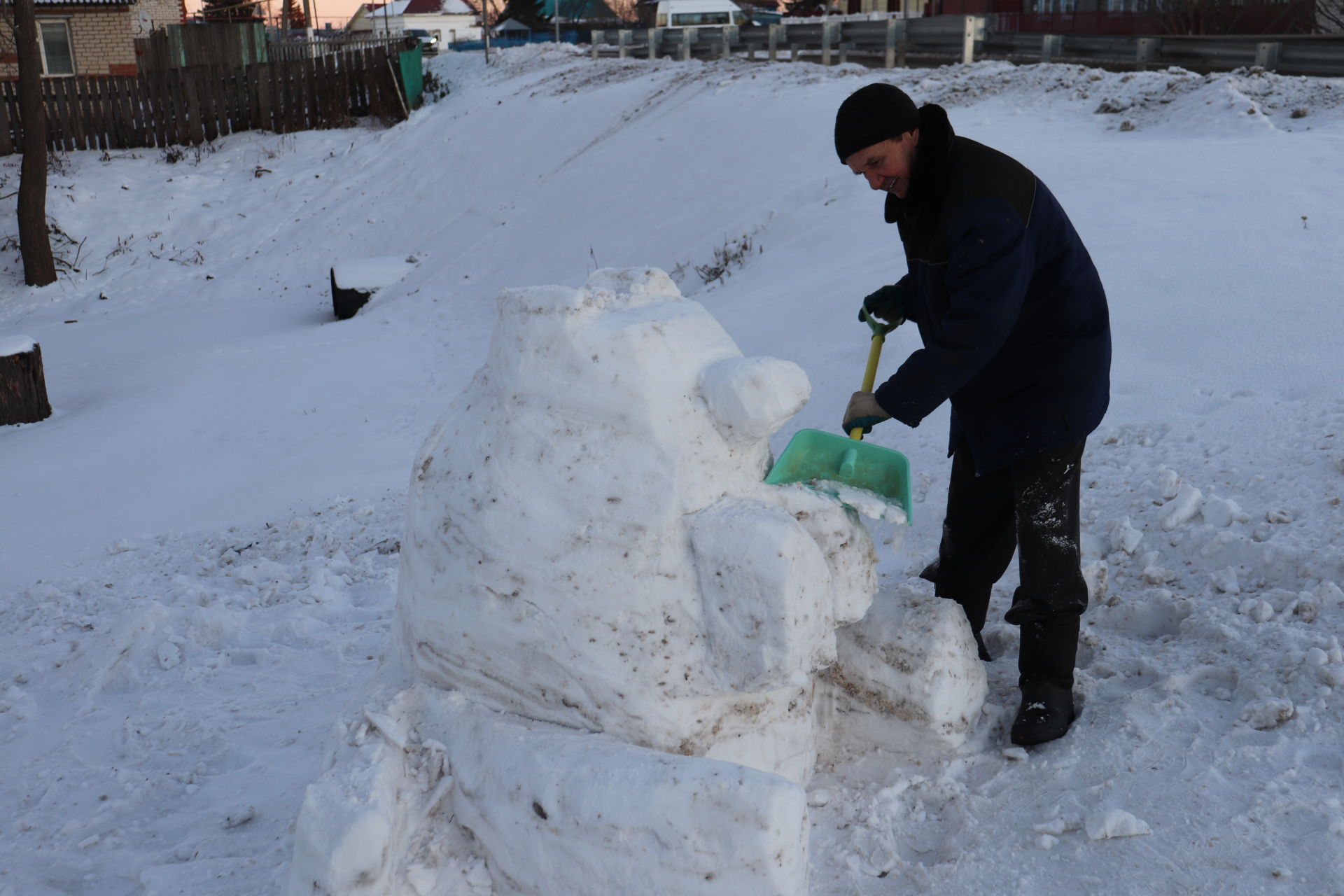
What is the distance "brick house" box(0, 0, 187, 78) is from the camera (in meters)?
21.1

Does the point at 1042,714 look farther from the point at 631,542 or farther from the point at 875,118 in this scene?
the point at 875,118

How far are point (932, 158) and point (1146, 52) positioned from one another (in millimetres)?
10776

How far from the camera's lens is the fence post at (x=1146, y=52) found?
11.4 m

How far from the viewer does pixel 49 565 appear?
4.52 meters

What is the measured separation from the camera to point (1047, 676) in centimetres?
260

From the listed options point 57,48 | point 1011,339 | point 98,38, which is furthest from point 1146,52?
point 57,48

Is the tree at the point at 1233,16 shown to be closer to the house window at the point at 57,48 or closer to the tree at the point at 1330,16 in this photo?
the tree at the point at 1330,16

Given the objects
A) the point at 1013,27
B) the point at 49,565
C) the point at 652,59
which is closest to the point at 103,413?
the point at 49,565

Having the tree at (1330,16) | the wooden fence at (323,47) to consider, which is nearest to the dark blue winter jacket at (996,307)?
the tree at (1330,16)

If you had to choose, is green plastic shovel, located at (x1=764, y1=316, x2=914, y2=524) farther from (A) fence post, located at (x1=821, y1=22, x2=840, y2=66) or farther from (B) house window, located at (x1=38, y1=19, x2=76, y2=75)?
(B) house window, located at (x1=38, y1=19, x2=76, y2=75)

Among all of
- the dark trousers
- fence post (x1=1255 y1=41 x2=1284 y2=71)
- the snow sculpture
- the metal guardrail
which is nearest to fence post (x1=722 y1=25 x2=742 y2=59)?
the metal guardrail

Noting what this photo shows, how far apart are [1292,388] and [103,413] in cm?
707

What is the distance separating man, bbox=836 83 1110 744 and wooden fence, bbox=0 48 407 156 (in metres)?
15.7

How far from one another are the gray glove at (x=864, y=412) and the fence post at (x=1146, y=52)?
1082 centimetres
